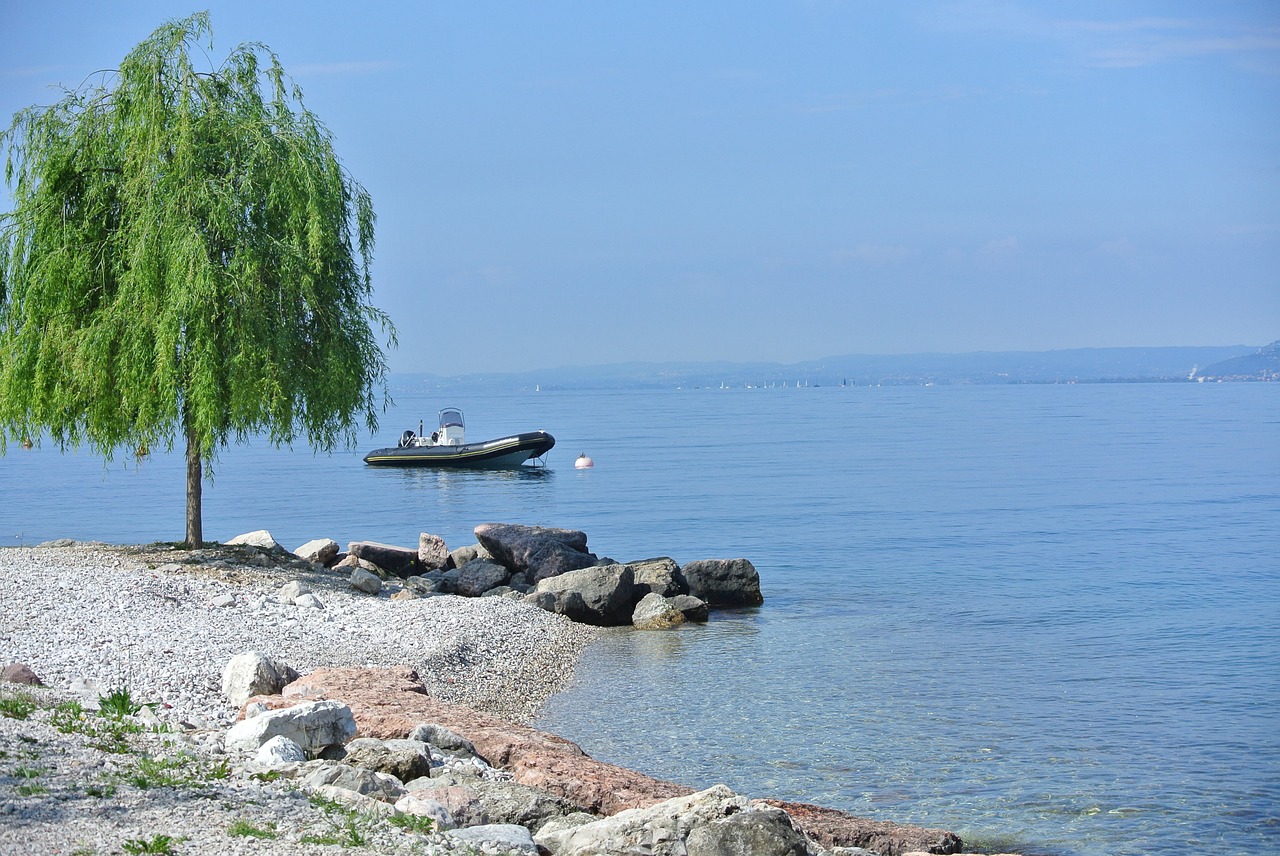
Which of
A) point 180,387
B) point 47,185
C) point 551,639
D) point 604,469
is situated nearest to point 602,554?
point 551,639

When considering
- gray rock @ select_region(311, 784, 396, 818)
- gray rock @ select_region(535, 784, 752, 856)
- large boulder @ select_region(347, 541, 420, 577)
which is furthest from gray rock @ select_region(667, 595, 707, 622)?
gray rock @ select_region(311, 784, 396, 818)

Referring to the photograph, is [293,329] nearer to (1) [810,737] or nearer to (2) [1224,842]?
(1) [810,737]

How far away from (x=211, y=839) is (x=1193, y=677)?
13392mm

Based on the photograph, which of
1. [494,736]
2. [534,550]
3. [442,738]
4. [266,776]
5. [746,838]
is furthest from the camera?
[534,550]

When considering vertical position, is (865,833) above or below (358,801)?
below

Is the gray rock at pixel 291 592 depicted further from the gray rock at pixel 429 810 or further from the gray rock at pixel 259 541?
the gray rock at pixel 429 810

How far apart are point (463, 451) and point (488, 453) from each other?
4.00 feet

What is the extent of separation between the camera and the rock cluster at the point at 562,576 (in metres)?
19.2

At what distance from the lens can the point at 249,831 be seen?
6.16 meters

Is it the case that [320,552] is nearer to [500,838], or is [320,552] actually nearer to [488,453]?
[500,838]

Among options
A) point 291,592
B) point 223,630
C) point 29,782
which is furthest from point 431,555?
point 29,782

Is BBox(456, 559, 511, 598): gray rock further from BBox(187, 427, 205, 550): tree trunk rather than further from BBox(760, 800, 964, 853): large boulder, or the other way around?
BBox(760, 800, 964, 853): large boulder

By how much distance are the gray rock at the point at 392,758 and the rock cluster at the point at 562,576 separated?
10.0 metres

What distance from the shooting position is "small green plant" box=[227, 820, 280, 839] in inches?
242
